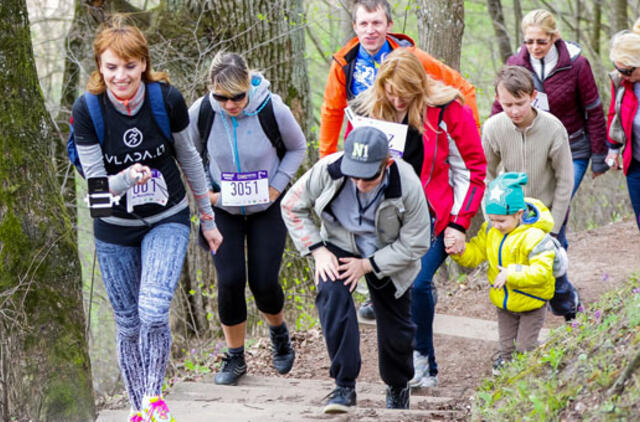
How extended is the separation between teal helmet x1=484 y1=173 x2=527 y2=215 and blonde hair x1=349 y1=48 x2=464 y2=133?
28.2 inches

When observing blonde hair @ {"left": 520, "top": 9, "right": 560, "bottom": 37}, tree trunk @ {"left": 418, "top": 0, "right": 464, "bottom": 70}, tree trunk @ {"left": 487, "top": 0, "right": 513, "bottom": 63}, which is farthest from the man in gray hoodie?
tree trunk @ {"left": 487, "top": 0, "right": 513, "bottom": 63}

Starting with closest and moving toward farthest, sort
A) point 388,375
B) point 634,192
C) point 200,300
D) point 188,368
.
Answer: point 388,375
point 634,192
point 188,368
point 200,300

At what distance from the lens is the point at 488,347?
733 centimetres

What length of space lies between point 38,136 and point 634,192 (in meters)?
4.99

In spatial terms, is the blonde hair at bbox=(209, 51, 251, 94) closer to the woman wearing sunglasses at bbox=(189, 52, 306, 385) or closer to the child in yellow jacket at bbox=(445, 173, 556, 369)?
the woman wearing sunglasses at bbox=(189, 52, 306, 385)

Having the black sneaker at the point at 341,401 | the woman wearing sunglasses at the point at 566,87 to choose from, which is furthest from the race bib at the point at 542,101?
the black sneaker at the point at 341,401

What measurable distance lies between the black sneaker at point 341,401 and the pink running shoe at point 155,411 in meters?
0.90

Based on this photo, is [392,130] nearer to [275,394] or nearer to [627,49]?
[275,394]

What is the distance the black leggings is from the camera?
5.85m

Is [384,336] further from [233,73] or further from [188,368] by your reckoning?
[188,368]

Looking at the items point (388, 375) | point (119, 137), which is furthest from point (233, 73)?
point (388, 375)

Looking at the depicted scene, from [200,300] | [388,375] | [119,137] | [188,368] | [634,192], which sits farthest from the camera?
[200,300]

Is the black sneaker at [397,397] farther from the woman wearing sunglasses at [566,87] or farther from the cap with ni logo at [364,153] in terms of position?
the woman wearing sunglasses at [566,87]

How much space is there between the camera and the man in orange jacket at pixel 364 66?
5836 millimetres
